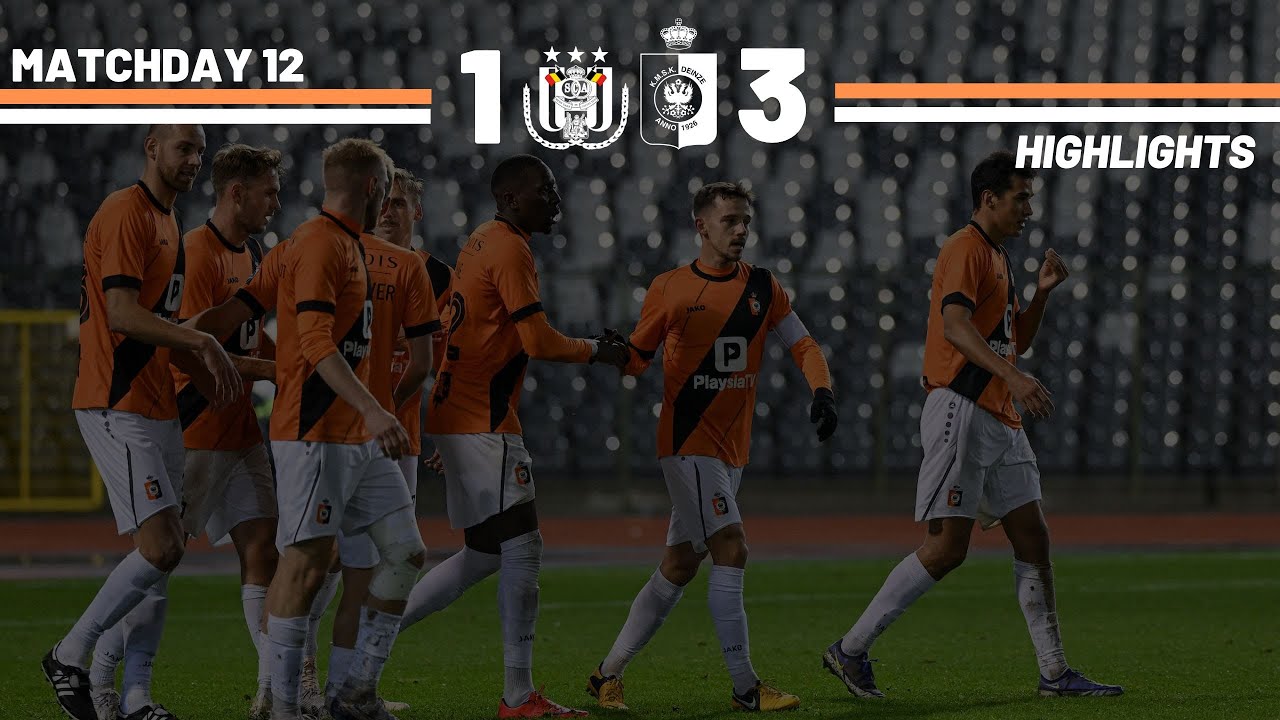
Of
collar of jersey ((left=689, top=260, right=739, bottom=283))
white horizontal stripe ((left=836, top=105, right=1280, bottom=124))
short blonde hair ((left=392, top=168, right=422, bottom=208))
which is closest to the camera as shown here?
collar of jersey ((left=689, top=260, right=739, bottom=283))

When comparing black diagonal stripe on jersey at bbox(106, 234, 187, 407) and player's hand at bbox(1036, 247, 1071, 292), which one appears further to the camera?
player's hand at bbox(1036, 247, 1071, 292)

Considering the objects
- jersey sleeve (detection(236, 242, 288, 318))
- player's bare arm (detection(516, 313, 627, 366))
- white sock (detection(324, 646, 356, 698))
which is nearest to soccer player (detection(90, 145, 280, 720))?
white sock (detection(324, 646, 356, 698))

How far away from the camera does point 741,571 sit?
644 cm

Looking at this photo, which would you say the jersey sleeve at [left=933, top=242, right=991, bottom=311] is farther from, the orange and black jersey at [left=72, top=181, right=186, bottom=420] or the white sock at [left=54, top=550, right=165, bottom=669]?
the white sock at [left=54, top=550, right=165, bottom=669]

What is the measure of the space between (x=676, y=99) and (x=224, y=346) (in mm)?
13950

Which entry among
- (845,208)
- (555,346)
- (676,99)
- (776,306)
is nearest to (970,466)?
(776,306)

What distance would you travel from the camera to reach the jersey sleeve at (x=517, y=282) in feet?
20.1

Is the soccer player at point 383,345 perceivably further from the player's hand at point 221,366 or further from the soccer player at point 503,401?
the player's hand at point 221,366

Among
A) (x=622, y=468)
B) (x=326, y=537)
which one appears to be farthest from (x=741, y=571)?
(x=622, y=468)

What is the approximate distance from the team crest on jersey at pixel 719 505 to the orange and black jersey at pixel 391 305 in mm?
Answer: 1240

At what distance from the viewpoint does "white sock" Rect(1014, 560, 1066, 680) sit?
6629mm

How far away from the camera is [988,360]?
20.9 ft

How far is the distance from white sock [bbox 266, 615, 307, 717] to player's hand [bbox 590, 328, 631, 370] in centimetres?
146

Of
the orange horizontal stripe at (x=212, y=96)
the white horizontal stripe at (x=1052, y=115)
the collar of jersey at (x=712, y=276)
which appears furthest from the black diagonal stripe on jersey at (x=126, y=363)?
the white horizontal stripe at (x=1052, y=115)
